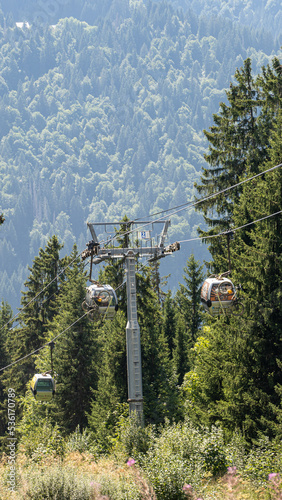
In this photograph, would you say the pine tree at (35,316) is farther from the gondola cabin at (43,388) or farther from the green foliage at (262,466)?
the green foliage at (262,466)

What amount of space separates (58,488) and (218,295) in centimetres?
723

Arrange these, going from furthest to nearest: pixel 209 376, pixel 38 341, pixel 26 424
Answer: pixel 38 341
pixel 26 424
pixel 209 376

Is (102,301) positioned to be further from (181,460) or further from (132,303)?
(181,460)

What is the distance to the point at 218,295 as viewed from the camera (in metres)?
20.2

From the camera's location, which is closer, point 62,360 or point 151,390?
point 151,390

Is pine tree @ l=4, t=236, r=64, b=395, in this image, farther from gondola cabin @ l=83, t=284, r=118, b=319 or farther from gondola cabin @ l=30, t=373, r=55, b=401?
gondola cabin @ l=83, t=284, r=118, b=319

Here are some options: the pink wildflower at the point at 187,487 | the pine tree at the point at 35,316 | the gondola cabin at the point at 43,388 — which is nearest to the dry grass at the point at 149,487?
the pink wildflower at the point at 187,487

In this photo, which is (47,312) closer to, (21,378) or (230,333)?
(21,378)

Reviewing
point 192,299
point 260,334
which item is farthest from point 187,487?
point 192,299

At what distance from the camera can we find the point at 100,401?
129 ft

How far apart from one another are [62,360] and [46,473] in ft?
95.9

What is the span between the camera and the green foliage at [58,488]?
15.3 meters

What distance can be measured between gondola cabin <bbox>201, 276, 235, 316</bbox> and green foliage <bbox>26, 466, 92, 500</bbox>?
260 inches

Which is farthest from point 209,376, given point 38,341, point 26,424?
point 38,341
